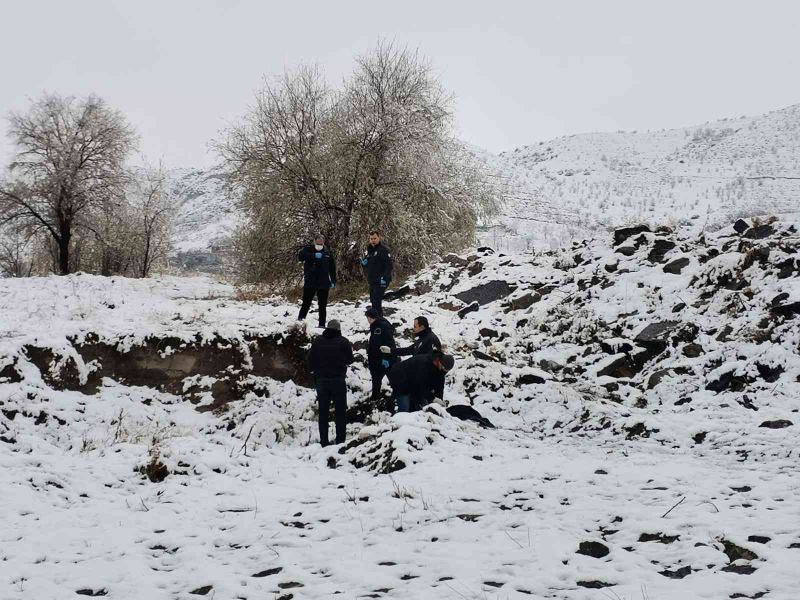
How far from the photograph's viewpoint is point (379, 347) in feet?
34.4

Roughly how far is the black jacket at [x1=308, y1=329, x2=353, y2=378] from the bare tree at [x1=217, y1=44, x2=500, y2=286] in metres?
11.0

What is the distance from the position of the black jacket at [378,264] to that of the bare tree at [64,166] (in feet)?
62.3

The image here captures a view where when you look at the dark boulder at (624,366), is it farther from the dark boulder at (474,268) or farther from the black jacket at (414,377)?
the dark boulder at (474,268)

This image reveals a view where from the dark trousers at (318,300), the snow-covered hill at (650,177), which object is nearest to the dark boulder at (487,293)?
the dark trousers at (318,300)

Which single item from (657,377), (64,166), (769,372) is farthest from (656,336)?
(64,166)

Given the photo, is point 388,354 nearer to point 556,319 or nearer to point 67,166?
point 556,319

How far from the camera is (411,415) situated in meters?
8.43

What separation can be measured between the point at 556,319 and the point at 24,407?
11808mm

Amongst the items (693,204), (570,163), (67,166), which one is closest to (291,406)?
(67,166)

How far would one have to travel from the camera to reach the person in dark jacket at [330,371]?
356 inches

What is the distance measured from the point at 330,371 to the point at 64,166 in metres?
22.2

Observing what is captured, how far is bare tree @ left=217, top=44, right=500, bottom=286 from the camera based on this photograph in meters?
19.9

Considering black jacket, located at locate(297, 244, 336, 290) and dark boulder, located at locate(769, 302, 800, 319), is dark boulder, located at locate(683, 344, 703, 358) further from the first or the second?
black jacket, located at locate(297, 244, 336, 290)

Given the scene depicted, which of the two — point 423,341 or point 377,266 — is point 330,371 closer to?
point 423,341
